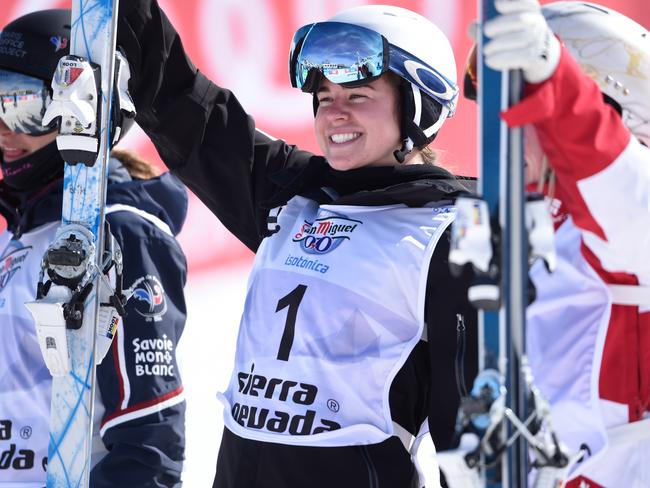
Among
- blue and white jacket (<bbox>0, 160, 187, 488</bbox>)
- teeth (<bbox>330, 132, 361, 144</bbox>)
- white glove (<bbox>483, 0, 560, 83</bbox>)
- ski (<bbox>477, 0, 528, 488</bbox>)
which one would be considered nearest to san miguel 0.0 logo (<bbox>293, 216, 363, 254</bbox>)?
teeth (<bbox>330, 132, 361, 144</bbox>)

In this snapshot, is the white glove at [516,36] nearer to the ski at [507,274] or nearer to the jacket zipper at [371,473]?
the ski at [507,274]

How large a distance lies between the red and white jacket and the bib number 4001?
506 millimetres

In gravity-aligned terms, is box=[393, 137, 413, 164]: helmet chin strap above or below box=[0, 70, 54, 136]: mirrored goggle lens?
below

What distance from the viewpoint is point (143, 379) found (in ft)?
9.27

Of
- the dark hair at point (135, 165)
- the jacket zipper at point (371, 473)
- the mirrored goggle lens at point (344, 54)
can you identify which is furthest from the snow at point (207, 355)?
the mirrored goggle lens at point (344, 54)

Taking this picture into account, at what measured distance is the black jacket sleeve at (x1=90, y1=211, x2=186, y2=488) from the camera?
2781 mm

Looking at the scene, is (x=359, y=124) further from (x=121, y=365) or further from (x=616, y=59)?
(x=121, y=365)

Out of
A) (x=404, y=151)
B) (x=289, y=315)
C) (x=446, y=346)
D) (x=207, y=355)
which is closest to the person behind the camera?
(x=446, y=346)

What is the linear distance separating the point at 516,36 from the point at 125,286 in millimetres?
1492

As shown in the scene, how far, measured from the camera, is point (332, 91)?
2.60 m

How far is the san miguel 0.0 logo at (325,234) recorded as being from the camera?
96.6 inches

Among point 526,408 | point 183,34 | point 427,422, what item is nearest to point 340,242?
point 427,422

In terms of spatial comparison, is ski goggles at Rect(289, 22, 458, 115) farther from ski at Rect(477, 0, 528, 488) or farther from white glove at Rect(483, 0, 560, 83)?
white glove at Rect(483, 0, 560, 83)

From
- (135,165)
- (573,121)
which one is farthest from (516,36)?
(135,165)
